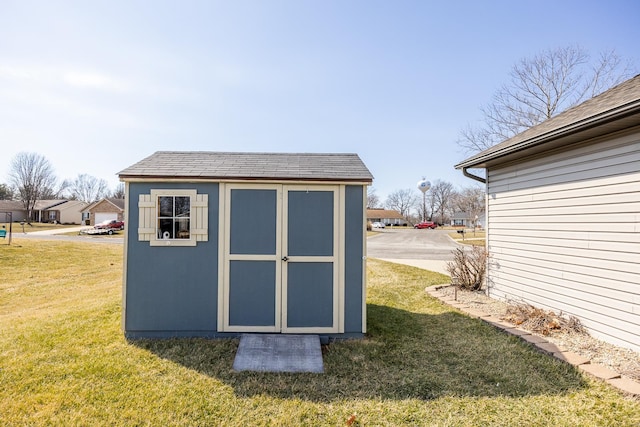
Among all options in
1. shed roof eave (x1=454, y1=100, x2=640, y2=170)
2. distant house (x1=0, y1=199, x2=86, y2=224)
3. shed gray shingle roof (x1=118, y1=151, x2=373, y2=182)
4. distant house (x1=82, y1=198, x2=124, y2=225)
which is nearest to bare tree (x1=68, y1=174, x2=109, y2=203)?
distant house (x1=0, y1=199, x2=86, y2=224)

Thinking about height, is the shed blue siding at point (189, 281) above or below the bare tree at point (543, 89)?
below

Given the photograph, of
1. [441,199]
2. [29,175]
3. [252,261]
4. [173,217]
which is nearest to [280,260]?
[252,261]

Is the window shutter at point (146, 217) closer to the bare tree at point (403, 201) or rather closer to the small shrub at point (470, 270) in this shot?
the small shrub at point (470, 270)

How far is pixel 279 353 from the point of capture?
3551mm

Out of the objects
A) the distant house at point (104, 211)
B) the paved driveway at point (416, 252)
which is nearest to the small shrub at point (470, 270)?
the paved driveway at point (416, 252)

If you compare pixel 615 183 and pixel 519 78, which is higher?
pixel 519 78

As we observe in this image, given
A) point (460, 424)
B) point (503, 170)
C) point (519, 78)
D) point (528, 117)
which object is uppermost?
point (519, 78)

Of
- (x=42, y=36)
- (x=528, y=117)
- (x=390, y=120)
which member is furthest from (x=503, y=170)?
(x=528, y=117)

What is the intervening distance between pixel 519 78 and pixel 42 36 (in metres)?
18.2

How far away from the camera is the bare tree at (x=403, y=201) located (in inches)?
2813

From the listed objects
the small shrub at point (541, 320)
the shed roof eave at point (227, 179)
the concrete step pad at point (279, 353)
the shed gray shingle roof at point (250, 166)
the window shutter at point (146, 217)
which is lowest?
the concrete step pad at point (279, 353)

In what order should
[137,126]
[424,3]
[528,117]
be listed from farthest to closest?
[528,117] < [137,126] < [424,3]

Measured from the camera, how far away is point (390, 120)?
11.5 m

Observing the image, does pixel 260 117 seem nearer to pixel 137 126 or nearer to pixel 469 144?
pixel 137 126
